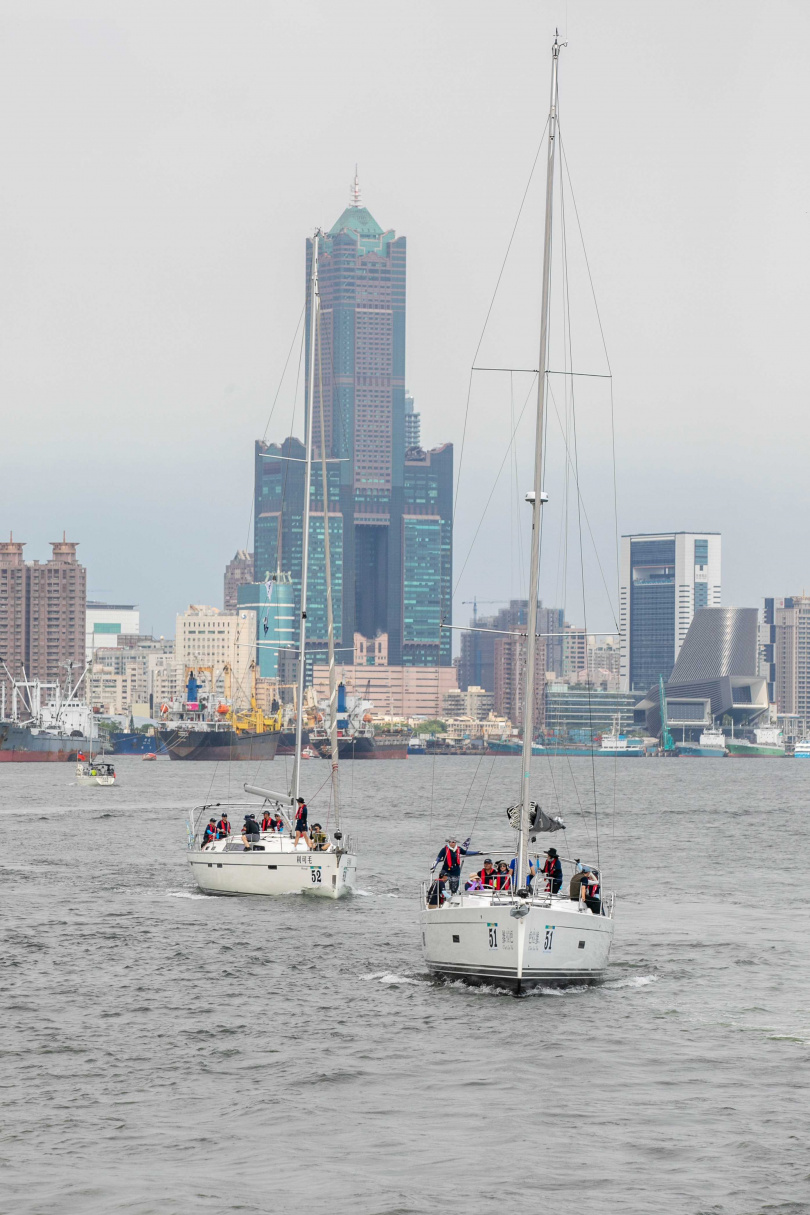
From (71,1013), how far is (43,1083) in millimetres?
6602

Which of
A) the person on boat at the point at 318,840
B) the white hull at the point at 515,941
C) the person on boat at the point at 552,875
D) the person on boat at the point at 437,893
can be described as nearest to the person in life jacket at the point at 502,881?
the white hull at the point at 515,941

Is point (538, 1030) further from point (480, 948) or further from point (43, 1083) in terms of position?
point (43, 1083)

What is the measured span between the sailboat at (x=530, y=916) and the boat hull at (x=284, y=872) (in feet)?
50.2

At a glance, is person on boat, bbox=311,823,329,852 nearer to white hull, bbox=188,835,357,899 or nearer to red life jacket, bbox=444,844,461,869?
white hull, bbox=188,835,357,899

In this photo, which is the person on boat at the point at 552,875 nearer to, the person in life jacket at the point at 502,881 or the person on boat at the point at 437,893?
the person in life jacket at the point at 502,881

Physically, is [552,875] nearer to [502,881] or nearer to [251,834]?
[502,881]

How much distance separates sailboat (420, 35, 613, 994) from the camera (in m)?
33.5

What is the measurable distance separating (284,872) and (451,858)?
51.5ft

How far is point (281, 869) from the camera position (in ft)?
171

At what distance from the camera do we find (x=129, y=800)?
472ft

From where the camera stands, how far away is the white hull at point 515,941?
109ft

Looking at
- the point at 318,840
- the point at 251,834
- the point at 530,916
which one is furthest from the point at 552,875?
the point at 251,834

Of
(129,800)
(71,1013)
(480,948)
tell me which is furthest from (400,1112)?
(129,800)

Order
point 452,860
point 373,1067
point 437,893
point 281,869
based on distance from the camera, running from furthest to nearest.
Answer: point 281,869 < point 452,860 < point 437,893 < point 373,1067
